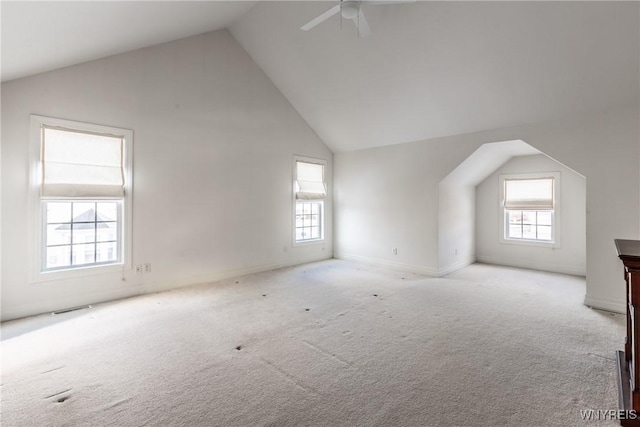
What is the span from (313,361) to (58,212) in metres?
3.55

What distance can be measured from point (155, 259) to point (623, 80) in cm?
617

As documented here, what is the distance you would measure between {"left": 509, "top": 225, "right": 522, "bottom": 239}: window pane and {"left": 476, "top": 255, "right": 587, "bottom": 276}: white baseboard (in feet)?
1.55

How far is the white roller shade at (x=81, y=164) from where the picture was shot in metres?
3.46

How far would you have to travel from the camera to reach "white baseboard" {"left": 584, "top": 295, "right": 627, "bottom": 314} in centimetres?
354

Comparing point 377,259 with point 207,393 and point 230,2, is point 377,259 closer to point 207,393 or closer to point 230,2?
point 207,393

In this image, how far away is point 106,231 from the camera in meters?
3.95

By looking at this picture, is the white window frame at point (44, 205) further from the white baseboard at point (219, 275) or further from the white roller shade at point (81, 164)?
the white baseboard at point (219, 275)

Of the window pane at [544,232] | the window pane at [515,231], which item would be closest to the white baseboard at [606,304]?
the window pane at [544,232]

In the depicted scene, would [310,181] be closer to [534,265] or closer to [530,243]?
[530,243]

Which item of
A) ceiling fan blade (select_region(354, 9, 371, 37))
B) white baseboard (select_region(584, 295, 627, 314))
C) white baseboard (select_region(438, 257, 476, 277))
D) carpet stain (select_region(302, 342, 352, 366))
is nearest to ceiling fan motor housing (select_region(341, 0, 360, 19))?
ceiling fan blade (select_region(354, 9, 371, 37))

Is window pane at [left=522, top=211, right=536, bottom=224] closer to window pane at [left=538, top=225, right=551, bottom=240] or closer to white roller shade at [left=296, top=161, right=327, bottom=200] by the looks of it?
window pane at [left=538, top=225, right=551, bottom=240]

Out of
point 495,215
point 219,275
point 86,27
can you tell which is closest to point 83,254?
point 219,275

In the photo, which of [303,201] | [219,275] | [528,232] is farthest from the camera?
[303,201]

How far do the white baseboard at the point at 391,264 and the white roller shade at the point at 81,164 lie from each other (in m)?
4.41
